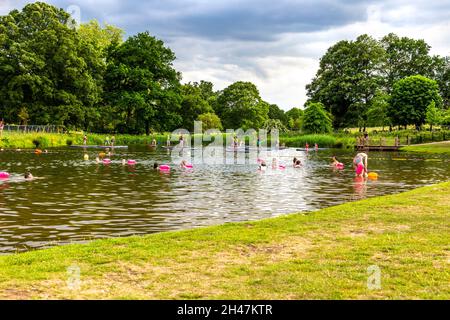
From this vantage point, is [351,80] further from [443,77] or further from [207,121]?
[207,121]

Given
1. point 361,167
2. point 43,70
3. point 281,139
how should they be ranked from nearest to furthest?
point 361,167
point 43,70
point 281,139

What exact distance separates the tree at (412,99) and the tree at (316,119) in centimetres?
1271

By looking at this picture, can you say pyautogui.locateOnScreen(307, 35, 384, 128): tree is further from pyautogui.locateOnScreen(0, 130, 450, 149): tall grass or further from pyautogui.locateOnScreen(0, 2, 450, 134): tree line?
pyautogui.locateOnScreen(0, 130, 450, 149): tall grass

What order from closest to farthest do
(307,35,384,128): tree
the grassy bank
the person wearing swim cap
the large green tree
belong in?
1. the person wearing swim cap
2. the grassy bank
3. the large green tree
4. (307,35,384,128): tree

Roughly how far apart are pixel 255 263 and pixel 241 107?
126922 millimetres

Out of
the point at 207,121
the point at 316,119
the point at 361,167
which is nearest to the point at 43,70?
the point at 207,121

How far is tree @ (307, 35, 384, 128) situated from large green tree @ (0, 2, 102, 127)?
4879cm

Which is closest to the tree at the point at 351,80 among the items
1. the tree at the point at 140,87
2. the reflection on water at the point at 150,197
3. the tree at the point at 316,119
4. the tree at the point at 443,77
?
the tree at the point at 316,119

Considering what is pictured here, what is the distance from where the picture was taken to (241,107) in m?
134

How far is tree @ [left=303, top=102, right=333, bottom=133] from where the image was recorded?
8969cm

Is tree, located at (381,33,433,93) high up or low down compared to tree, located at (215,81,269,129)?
up

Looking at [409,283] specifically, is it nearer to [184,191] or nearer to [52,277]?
[52,277]

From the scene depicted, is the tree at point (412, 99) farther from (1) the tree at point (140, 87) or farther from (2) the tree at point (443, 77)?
(1) the tree at point (140, 87)

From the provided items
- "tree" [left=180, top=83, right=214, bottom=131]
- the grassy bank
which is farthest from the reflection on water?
"tree" [left=180, top=83, right=214, bottom=131]
